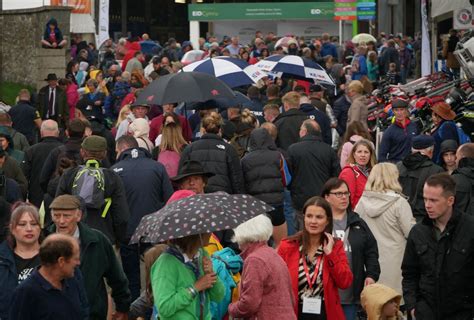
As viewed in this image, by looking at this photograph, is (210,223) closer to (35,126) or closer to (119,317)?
(119,317)

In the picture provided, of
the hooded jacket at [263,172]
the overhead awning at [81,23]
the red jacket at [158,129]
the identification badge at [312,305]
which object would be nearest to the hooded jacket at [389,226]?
the identification badge at [312,305]

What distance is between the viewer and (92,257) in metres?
9.45

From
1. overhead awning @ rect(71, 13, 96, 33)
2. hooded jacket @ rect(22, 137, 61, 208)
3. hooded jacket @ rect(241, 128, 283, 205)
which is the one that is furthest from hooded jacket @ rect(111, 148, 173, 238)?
overhead awning @ rect(71, 13, 96, 33)

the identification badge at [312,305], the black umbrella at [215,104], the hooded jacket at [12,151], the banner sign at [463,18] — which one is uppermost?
the banner sign at [463,18]

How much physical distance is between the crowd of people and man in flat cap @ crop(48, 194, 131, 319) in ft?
0.03

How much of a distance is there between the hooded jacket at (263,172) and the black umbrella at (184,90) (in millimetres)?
1889

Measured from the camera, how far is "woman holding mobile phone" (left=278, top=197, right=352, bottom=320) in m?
9.47

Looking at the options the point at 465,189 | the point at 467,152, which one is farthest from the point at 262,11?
the point at 465,189

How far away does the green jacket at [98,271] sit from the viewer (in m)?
9.43

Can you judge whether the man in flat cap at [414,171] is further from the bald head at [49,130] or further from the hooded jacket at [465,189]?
the bald head at [49,130]

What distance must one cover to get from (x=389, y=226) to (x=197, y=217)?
3.63 metres

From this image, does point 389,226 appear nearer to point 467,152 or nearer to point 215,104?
point 467,152

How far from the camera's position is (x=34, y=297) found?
7832 mm

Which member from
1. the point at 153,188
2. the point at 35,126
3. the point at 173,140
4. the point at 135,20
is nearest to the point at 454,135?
the point at 173,140
